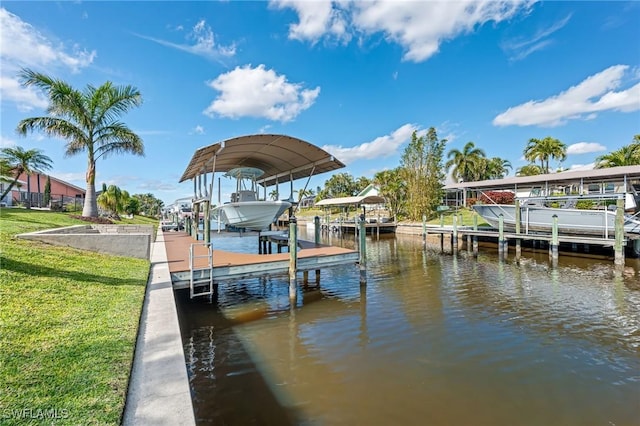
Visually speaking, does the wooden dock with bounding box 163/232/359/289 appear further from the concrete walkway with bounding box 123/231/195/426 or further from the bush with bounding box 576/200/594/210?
the bush with bounding box 576/200/594/210

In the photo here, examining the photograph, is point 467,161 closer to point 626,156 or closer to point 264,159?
point 626,156

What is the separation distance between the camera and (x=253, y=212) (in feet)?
42.4

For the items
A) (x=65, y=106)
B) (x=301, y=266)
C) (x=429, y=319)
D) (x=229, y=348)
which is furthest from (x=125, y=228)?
(x=429, y=319)

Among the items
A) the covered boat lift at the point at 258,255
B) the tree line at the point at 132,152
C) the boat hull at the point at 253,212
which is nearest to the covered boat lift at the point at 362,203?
the tree line at the point at 132,152

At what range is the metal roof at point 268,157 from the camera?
35.4 ft

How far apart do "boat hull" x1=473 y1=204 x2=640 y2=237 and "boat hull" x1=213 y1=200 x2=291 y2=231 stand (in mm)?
14062

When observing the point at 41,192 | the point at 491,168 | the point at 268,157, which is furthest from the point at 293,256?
the point at 491,168

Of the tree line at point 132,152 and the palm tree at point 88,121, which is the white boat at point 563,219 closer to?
the tree line at point 132,152

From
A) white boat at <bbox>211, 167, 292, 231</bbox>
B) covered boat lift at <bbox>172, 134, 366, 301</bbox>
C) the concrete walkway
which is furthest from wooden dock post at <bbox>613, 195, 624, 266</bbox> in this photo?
the concrete walkway

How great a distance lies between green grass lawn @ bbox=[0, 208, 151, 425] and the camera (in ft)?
8.82

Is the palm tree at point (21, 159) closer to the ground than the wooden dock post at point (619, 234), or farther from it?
farther from it

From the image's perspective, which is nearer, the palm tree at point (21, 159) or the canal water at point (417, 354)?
the canal water at point (417, 354)

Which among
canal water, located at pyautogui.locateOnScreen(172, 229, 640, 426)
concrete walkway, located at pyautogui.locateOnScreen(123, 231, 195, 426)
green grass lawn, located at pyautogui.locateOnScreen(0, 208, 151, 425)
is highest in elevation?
green grass lawn, located at pyautogui.locateOnScreen(0, 208, 151, 425)

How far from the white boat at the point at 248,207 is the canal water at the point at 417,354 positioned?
2.93 meters
